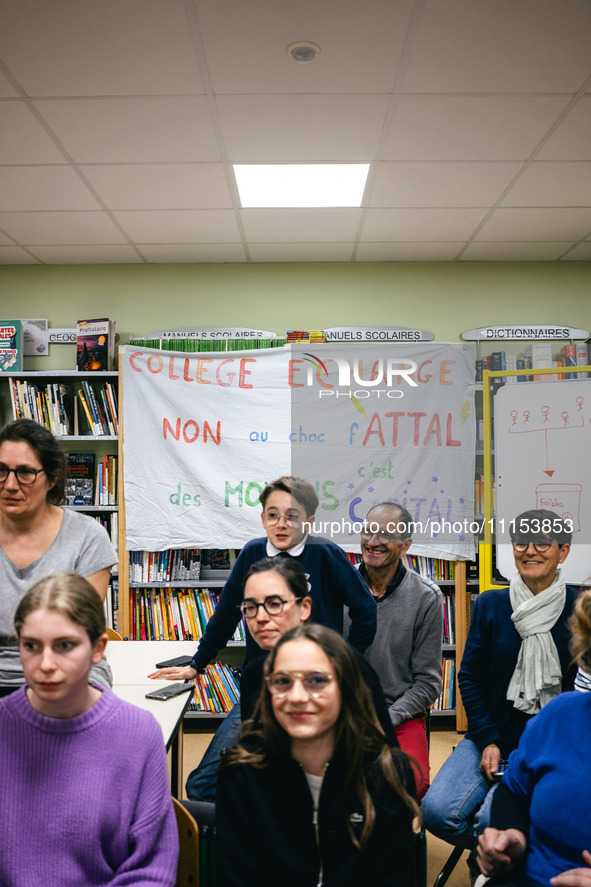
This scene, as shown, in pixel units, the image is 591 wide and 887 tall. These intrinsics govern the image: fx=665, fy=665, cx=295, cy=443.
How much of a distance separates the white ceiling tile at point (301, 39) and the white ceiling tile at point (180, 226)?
1041 mm

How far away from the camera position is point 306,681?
1.32 m

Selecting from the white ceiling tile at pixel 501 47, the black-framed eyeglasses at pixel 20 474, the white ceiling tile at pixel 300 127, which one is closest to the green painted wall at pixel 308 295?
the white ceiling tile at pixel 300 127

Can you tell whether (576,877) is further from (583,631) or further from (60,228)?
(60,228)

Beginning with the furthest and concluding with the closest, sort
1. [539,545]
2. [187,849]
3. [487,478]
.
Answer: [487,478]
[539,545]
[187,849]

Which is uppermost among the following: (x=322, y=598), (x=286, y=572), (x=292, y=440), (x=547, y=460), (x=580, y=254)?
(x=580, y=254)

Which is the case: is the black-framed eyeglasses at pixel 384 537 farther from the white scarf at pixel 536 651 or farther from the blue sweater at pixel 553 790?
the blue sweater at pixel 553 790

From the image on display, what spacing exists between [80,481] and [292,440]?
124cm

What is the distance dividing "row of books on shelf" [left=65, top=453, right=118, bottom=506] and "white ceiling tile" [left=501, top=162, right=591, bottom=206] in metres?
2.50

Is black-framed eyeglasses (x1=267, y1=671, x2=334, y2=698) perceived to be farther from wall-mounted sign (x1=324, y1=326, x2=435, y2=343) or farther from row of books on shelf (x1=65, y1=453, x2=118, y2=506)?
wall-mounted sign (x1=324, y1=326, x2=435, y2=343)

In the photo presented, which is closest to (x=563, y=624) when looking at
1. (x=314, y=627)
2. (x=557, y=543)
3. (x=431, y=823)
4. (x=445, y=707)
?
(x=557, y=543)

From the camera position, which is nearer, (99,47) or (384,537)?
(99,47)

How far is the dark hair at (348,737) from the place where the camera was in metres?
1.30

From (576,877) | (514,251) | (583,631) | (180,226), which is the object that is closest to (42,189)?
(180,226)

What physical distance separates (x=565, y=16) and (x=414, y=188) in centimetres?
110
